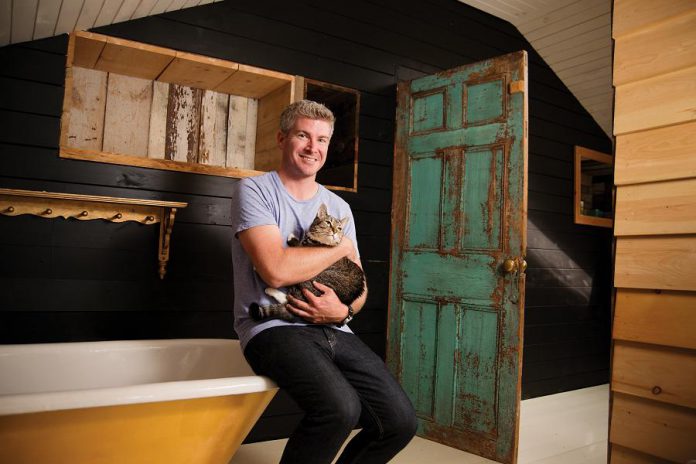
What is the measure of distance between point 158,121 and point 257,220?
4.33 feet

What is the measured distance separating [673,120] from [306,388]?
4.76ft

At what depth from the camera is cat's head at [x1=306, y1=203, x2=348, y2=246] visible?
187 centimetres

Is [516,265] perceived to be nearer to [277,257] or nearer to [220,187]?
[277,257]

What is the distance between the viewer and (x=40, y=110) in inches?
89.9

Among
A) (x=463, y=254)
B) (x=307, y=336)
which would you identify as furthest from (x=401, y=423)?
(x=463, y=254)

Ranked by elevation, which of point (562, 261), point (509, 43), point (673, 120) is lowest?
point (562, 261)

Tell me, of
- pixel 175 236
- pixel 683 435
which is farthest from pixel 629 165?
pixel 175 236

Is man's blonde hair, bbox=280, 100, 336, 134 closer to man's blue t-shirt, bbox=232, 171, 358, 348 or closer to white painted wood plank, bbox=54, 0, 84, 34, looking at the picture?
man's blue t-shirt, bbox=232, 171, 358, 348

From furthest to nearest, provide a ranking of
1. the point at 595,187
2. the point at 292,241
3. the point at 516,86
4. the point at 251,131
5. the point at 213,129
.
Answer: the point at 595,187, the point at 251,131, the point at 213,129, the point at 516,86, the point at 292,241

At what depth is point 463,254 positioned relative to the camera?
286 centimetres

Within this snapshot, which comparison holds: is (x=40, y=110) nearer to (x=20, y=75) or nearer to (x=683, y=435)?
(x=20, y=75)

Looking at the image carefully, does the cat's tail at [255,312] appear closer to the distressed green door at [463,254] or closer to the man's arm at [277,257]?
the man's arm at [277,257]

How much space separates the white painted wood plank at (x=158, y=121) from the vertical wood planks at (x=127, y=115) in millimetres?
21

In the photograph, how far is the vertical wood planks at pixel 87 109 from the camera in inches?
98.8
